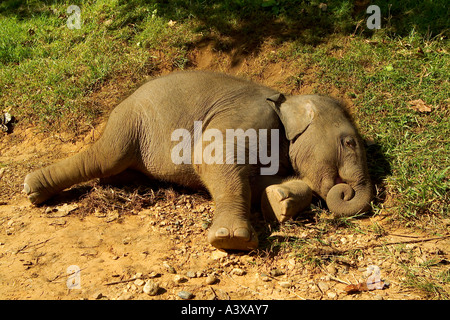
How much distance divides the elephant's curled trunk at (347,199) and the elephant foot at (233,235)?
0.96 meters

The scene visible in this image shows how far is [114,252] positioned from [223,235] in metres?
1.03

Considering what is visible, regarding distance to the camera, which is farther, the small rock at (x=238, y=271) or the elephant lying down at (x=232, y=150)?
the elephant lying down at (x=232, y=150)

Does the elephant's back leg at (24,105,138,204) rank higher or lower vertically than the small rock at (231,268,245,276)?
higher

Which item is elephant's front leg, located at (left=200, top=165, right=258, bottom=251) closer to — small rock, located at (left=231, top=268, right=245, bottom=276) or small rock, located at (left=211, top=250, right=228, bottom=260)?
small rock, located at (left=211, top=250, right=228, bottom=260)

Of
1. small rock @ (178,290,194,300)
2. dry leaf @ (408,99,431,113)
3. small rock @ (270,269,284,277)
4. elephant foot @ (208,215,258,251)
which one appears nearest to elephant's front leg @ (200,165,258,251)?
elephant foot @ (208,215,258,251)

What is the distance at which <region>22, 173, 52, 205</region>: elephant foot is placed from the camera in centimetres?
497

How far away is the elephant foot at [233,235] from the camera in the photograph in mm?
3852

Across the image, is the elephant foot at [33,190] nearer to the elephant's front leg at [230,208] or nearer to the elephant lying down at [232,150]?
the elephant lying down at [232,150]

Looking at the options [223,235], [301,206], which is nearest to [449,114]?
[301,206]

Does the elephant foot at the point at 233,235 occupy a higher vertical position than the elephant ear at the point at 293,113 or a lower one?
lower

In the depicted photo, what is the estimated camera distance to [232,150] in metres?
4.38

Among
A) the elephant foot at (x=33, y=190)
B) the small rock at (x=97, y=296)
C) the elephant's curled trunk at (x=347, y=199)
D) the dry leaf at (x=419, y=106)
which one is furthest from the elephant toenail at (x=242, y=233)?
the dry leaf at (x=419, y=106)

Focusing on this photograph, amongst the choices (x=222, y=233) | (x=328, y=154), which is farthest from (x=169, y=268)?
(x=328, y=154)
